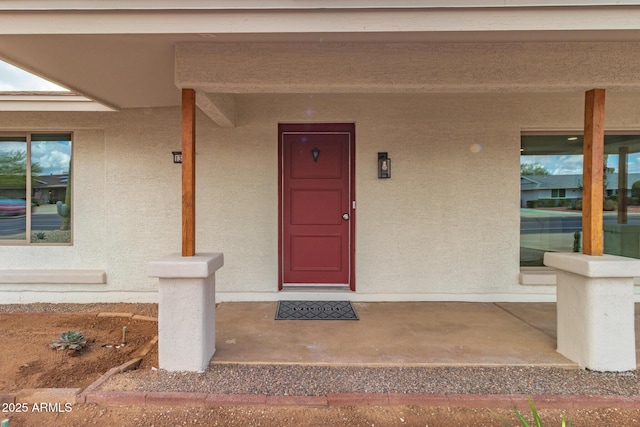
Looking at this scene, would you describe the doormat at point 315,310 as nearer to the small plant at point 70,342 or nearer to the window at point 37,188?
the small plant at point 70,342

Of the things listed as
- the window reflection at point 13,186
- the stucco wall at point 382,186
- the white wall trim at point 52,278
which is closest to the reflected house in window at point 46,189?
the window reflection at point 13,186

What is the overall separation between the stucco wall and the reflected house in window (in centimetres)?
80

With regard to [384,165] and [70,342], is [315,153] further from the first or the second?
[70,342]

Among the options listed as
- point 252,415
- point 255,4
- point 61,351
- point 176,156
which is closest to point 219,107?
point 176,156

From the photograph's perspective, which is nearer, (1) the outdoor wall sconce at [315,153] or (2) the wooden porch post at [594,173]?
(2) the wooden porch post at [594,173]

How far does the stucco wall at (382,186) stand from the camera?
4.76 m

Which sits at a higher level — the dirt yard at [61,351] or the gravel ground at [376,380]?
the gravel ground at [376,380]

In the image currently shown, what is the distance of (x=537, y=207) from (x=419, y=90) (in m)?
2.94

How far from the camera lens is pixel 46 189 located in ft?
16.5

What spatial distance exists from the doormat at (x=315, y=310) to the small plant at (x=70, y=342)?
192cm

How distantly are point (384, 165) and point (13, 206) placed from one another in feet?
17.0

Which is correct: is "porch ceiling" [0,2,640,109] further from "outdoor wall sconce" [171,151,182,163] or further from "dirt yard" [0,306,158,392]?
"dirt yard" [0,306,158,392]

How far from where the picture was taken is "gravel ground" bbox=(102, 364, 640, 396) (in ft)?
8.73

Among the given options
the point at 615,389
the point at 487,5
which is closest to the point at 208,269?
the point at 487,5
